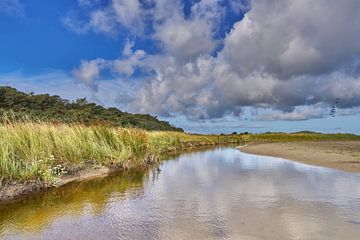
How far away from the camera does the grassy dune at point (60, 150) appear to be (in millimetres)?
8766

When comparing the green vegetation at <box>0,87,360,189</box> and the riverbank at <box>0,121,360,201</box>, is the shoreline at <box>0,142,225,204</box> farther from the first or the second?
the green vegetation at <box>0,87,360,189</box>

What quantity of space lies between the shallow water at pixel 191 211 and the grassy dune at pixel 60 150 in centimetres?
73

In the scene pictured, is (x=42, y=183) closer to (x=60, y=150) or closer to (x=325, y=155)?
(x=60, y=150)

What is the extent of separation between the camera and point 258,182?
10.2m

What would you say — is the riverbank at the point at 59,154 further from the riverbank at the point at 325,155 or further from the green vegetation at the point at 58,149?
the riverbank at the point at 325,155

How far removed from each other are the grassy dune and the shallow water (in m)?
0.73

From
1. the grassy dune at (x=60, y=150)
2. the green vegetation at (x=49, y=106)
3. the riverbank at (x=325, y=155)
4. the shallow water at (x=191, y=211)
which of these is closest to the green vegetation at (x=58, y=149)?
the grassy dune at (x=60, y=150)

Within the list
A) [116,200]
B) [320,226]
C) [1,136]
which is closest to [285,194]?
[320,226]

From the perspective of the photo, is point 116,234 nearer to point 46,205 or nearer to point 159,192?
point 46,205

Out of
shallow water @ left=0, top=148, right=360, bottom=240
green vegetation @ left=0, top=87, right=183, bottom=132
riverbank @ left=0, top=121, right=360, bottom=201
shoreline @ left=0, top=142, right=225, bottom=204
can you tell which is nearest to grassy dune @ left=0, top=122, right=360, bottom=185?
riverbank @ left=0, top=121, right=360, bottom=201

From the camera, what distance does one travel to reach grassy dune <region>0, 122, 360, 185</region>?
8766 mm

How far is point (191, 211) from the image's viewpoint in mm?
6684

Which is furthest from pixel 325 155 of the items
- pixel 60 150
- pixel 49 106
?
pixel 49 106

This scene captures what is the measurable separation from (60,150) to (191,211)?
6.23 m
